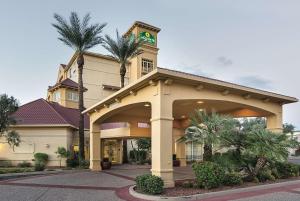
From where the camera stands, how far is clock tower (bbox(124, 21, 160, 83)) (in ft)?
158

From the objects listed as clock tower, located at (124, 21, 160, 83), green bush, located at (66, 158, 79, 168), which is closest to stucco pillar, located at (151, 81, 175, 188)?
green bush, located at (66, 158, 79, 168)

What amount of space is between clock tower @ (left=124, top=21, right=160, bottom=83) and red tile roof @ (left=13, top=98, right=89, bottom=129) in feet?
55.9

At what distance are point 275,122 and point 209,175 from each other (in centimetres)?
909

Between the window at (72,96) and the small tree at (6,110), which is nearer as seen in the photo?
the small tree at (6,110)

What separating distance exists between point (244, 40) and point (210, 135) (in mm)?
10252

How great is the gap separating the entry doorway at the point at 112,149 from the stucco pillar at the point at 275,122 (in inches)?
783

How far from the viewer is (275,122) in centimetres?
1972

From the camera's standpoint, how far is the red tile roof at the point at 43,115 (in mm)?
28547

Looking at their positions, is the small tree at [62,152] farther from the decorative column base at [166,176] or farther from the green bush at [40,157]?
the decorative column base at [166,176]

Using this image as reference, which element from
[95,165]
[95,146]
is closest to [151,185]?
[95,146]

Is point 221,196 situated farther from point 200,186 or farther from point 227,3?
point 227,3

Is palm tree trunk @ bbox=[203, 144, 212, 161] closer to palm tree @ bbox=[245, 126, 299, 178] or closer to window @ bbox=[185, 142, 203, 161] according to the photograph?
palm tree @ bbox=[245, 126, 299, 178]

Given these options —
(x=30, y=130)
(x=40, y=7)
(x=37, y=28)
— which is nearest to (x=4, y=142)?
(x=30, y=130)

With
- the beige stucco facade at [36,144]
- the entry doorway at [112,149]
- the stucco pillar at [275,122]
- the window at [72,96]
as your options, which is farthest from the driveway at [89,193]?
the window at [72,96]
